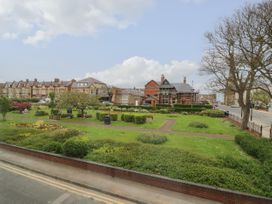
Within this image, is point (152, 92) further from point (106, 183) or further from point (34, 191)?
point (34, 191)

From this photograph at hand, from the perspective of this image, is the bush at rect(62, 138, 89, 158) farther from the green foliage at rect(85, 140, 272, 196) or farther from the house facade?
the house facade

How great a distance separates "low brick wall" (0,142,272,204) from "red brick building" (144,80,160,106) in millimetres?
61691

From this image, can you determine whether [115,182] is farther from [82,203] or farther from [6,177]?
[6,177]

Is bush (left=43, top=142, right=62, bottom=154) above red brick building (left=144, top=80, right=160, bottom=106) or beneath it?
beneath

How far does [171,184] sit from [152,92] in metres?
65.8

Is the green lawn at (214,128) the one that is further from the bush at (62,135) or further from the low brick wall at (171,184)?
the low brick wall at (171,184)

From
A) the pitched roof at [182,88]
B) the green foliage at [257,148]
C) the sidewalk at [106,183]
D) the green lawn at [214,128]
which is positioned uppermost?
the pitched roof at [182,88]

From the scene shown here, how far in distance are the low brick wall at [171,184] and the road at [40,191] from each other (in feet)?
4.65

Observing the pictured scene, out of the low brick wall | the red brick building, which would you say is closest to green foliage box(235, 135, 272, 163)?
the low brick wall

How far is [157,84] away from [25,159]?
62.8 metres

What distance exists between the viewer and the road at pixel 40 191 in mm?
7254

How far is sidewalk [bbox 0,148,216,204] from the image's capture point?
7.40m

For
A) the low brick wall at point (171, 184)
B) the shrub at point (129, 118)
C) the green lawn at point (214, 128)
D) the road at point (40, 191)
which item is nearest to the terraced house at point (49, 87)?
the shrub at point (129, 118)

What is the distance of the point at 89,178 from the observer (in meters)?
9.06
